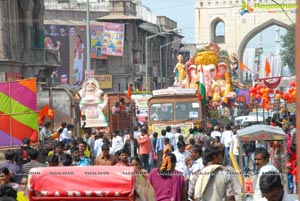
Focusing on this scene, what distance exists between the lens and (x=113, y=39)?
221 ft

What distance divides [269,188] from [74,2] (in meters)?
67.7

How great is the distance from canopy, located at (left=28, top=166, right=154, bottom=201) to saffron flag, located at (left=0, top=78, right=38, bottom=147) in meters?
8.97

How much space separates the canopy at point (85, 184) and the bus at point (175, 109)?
846 inches

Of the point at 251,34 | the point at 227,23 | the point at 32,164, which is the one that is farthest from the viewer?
the point at 227,23

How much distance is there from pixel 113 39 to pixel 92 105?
3692 cm

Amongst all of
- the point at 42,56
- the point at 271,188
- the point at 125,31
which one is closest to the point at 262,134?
the point at 271,188

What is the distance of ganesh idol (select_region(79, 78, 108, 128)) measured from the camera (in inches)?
1205

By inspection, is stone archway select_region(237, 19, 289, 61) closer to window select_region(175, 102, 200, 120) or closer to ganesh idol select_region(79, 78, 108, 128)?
Result: window select_region(175, 102, 200, 120)

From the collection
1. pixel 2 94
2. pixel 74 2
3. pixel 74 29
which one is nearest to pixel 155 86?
pixel 74 2

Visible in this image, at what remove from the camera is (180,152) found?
1605cm

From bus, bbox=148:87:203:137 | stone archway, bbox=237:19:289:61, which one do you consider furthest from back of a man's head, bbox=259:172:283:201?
stone archway, bbox=237:19:289:61

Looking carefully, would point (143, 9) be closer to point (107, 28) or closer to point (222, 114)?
point (107, 28)

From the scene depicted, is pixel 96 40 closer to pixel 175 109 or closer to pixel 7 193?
pixel 175 109

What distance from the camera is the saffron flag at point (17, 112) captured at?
58.3 feet
